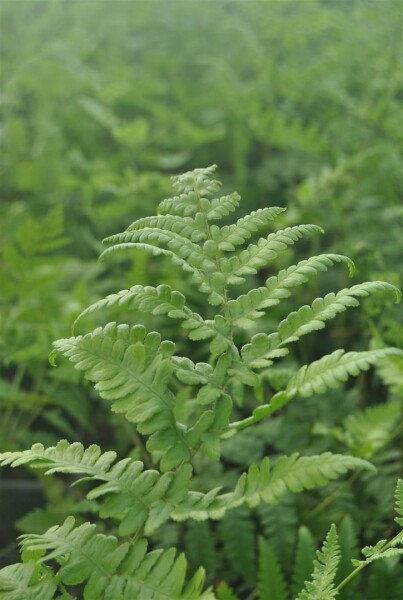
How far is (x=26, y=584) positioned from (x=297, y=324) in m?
0.56

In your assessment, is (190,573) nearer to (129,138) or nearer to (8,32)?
(129,138)

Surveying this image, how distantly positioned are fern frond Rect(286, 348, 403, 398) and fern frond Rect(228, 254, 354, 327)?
0.38 ft

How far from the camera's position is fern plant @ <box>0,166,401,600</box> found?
962 mm

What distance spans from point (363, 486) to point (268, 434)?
27 centimetres

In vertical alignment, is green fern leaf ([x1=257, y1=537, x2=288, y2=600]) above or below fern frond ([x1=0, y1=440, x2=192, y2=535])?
below

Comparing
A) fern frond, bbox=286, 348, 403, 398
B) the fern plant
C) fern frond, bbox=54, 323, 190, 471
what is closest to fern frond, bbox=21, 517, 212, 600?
the fern plant

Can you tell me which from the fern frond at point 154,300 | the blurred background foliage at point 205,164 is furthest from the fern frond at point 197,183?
the blurred background foliage at point 205,164

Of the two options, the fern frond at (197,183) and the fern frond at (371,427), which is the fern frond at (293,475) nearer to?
the fern frond at (197,183)

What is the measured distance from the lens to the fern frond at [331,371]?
97cm

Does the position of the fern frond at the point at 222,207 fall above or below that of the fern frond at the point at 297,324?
above

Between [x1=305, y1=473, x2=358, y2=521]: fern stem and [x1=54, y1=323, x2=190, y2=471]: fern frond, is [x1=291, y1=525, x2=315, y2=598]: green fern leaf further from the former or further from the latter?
[x1=54, y1=323, x2=190, y2=471]: fern frond

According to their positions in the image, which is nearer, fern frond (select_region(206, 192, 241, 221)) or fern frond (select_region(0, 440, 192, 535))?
fern frond (select_region(0, 440, 192, 535))

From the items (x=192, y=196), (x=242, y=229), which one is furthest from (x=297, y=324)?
(x=192, y=196)

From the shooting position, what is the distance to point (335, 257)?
1.01 m
